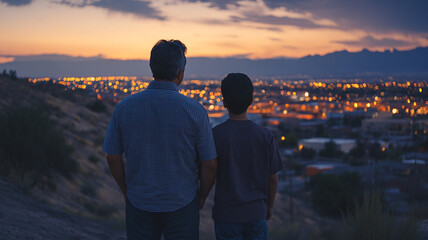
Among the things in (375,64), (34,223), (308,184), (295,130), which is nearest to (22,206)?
(34,223)

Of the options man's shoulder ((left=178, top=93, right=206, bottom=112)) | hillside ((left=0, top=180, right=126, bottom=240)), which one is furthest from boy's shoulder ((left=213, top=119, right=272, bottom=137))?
hillside ((left=0, top=180, right=126, bottom=240))

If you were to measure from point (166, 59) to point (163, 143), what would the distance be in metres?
0.57

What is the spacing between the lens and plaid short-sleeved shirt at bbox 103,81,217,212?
2889 millimetres

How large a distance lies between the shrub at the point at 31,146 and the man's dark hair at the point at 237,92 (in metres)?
8.45

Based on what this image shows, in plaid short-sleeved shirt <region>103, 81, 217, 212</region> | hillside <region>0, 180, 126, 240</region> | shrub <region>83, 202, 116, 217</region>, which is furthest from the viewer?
shrub <region>83, 202, 116, 217</region>

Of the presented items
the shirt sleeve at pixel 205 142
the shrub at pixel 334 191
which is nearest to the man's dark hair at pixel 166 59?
the shirt sleeve at pixel 205 142

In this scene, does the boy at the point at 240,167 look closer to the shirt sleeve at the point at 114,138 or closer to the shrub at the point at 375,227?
the shirt sleeve at the point at 114,138

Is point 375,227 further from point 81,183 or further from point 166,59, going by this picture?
point 81,183

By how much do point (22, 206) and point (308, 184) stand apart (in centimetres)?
2261

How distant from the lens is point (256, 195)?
10.4ft

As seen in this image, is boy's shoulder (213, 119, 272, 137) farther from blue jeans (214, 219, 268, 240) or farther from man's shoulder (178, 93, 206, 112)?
blue jeans (214, 219, 268, 240)

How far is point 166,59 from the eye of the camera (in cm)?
297

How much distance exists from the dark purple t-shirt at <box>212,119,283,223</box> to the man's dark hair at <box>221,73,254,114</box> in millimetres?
110

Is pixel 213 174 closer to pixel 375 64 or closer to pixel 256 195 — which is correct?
pixel 256 195
